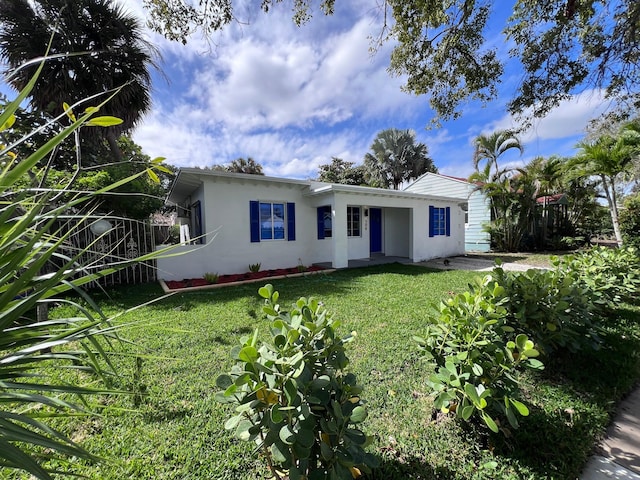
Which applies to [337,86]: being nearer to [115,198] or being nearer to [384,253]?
[115,198]

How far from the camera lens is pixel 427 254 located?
1266 centimetres

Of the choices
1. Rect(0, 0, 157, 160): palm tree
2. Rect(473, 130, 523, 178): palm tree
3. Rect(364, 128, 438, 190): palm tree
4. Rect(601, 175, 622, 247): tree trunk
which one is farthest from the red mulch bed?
Rect(364, 128, 438, 190): palm tree

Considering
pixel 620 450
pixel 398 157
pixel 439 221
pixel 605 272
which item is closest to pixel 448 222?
pixel 439 221

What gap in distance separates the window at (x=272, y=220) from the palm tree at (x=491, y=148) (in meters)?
10.5

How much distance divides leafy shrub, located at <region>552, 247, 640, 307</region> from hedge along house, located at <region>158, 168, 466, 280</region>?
643 cm

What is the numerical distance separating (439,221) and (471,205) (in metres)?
4.80

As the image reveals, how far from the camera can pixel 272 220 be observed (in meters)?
9.91

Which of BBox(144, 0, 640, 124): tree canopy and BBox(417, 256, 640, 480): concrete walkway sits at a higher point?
BBox(144, 0, 640, 124): tree canopy

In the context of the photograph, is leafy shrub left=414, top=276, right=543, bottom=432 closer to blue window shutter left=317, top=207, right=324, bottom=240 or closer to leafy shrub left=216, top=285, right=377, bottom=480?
leafy shrub left=216, top=285, right=377, bottom=480

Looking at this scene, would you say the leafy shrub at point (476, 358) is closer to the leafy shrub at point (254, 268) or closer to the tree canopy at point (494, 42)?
the tree canopy at point (494, 42)

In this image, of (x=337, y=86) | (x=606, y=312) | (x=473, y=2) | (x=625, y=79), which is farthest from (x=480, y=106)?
(x=606, y=312)

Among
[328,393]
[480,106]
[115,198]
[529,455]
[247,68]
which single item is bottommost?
[529,455]

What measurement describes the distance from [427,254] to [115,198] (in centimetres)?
1202

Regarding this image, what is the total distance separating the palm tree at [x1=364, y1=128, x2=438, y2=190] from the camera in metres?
23.6
